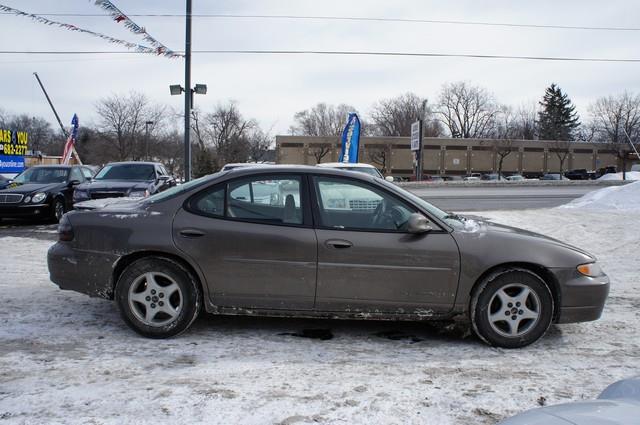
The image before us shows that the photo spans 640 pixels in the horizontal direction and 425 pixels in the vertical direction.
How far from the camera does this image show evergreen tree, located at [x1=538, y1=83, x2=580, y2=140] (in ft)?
275

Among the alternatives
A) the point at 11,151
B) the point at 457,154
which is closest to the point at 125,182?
the point at 11,151

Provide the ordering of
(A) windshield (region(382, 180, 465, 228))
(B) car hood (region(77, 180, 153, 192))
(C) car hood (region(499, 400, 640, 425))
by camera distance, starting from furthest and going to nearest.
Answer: (B) car hood (region(77, 180, 153, 192)) < (A) windshield (region(382, 180, 465, 228)) < (C) car hood (region(499, 400, 640, 425))

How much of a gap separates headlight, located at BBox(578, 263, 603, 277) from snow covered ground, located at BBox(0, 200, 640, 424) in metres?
0.62

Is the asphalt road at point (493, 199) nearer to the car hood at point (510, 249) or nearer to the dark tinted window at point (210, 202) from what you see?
the car hood at point (510, 249)

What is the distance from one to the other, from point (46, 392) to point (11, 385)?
0.94 feet

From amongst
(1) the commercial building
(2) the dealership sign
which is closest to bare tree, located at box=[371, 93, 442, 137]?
(1) the commercial building

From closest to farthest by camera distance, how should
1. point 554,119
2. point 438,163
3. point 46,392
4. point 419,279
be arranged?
1. point 46,392
2. point 419,279
3. point 438,163
4. point 554,119

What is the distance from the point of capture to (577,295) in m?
4.19

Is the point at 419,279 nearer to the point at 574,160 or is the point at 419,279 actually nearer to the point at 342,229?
the point at 342,229

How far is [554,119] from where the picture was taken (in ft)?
278

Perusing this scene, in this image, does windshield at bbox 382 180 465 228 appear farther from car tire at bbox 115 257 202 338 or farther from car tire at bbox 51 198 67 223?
car tire at bbox 51 198 67 223

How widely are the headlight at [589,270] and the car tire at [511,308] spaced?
1.21ft

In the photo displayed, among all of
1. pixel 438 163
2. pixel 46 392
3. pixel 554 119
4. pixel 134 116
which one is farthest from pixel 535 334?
pixel 554 119

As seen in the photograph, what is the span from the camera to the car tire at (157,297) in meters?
4.21
